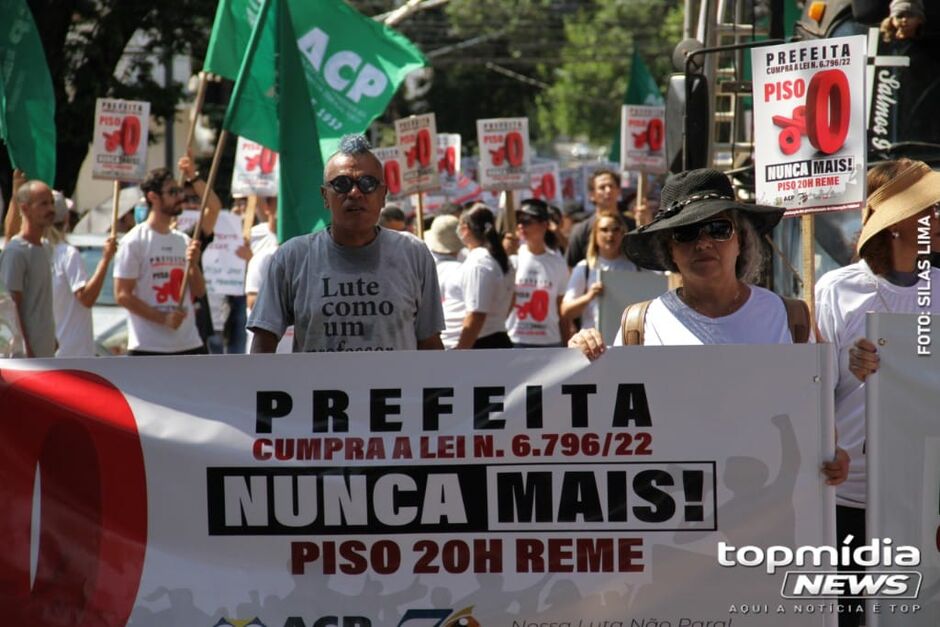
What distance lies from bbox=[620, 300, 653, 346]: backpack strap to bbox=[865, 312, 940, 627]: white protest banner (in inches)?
27.5

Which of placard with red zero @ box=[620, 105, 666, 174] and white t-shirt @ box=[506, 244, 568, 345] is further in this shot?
placard with red zero @ box=[620, 105, 666, 174]

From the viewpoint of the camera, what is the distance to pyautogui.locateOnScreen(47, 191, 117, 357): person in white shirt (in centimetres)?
1043

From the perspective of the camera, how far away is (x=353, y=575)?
4863mm

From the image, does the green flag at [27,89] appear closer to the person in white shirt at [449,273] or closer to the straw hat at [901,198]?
the person in white shirt at [449,273]

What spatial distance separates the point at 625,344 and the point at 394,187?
10.7 m

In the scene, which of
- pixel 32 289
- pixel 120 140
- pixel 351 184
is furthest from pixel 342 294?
pixel 120 140

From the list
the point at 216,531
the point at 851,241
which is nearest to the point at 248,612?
the point at 216,531

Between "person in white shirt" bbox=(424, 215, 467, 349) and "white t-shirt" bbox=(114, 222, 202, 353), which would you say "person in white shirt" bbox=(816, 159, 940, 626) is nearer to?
"person in white shirt" bbox=(424, 215, 467, 349)

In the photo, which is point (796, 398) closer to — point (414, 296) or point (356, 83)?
point (414, 296)

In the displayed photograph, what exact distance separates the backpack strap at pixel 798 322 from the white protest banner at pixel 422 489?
0.14m

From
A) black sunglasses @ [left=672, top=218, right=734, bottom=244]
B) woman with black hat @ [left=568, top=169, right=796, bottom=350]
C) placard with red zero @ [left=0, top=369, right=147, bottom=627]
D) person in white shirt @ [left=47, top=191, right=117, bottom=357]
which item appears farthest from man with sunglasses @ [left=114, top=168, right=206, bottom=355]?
black sunglasses @ [left=672, top=218, right=734, bottom=244]

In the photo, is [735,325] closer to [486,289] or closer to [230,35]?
[486,289]

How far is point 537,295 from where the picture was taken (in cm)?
1273

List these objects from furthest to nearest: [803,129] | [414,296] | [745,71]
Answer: [745,71], [803,129], [414,296]
